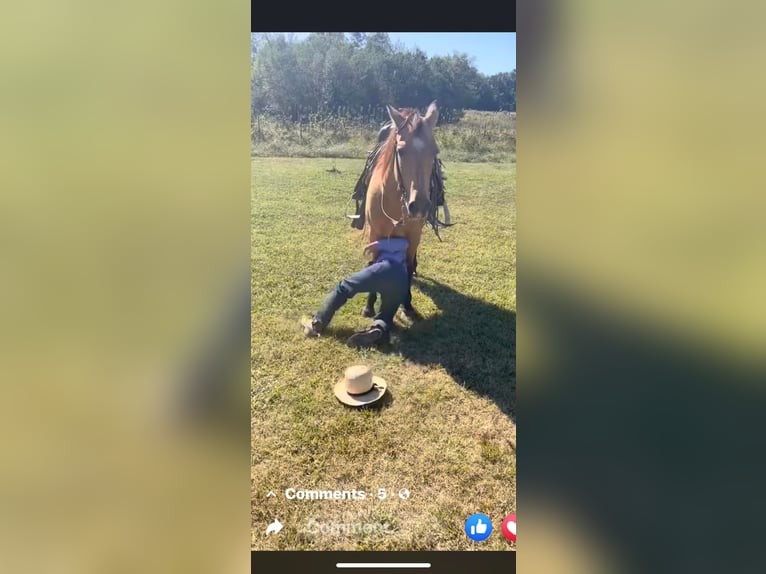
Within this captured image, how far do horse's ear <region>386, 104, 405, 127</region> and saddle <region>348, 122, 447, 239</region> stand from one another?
5cm

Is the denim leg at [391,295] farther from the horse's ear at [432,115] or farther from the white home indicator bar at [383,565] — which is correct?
the white home indicator bar at [383,565]

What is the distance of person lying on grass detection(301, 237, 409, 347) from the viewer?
1562mm

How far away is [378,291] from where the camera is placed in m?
1.61

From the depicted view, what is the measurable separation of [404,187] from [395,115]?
34cm

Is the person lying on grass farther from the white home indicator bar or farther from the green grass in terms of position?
the white home indicator bar

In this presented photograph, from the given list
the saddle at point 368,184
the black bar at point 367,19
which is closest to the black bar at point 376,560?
the saddle at point 368,184

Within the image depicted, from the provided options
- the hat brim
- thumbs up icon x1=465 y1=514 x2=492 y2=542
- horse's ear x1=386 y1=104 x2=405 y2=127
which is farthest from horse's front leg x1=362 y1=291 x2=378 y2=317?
thumbs up icon x1=465 y1=514 x2=492 y2=542

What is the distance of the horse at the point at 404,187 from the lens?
4.83ft

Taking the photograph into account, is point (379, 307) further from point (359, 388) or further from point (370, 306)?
point (359, 388)
